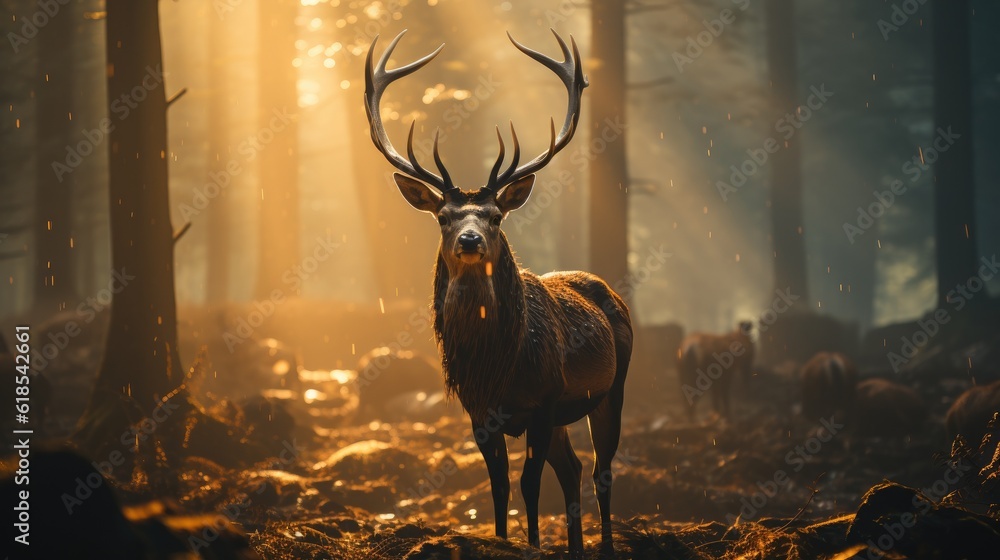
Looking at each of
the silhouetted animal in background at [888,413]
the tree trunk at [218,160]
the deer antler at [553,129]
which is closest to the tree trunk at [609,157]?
the silhouetted animal in background at [888,413]

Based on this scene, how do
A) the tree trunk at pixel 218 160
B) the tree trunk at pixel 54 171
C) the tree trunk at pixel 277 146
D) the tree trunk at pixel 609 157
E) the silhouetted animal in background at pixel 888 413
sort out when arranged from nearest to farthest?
the silhouetted animal in background at pixel 888 413, the tree trunk at pixel 609 157, the tree trunk at pixel 54 171, the tree trunk at pixel 277 146, the tree trunk at pixel 218 160

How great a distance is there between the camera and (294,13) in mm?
27406

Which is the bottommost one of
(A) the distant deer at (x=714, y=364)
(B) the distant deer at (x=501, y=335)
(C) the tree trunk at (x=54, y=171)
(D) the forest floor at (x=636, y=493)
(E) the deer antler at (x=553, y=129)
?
(D) the forest floor at (x=636, y=493)

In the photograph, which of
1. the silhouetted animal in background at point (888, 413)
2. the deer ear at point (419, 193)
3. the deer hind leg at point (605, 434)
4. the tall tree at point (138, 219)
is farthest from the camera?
the silhouetted animal in background at point (888, 413)

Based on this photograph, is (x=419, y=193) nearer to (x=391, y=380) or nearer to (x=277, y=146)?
→ (x=391, y=380)

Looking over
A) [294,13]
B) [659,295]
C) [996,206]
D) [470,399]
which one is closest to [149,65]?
[470,399]

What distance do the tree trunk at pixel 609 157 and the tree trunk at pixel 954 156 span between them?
8706 mm

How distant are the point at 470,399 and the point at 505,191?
1716 millimetres

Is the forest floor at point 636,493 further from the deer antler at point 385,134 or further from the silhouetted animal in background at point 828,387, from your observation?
the deer antler at point 385,134

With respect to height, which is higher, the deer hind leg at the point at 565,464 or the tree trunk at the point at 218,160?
the tree trunk at the point at 218,160

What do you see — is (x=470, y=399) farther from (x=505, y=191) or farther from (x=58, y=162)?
(x=58, y=162)

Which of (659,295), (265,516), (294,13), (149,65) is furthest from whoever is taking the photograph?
(659,295)

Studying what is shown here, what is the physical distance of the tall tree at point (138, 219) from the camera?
32.1 ft

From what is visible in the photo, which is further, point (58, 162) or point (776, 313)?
point (776, 313)
